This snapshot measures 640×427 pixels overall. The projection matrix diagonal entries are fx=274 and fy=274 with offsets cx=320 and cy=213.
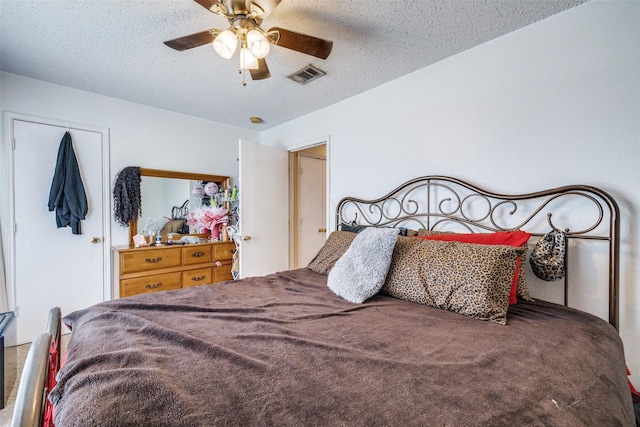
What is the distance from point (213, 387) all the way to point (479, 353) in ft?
2.83

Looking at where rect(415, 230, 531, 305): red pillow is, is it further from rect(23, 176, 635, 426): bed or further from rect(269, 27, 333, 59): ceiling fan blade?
rect(269, 27, 333, 59): ceiling fan blade

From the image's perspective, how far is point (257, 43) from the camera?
142 cm

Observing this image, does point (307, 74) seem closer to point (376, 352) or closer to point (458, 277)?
point (458, 277)

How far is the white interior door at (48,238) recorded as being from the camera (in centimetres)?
248

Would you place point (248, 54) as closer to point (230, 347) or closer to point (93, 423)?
point (230, 347)

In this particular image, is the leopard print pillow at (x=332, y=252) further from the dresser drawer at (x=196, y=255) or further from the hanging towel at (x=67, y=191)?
the hanging towel at (x=67, y=191)

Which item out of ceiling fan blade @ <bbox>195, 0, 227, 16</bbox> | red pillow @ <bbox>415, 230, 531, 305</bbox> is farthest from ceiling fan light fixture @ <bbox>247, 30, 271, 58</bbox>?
red pillow @ <bbox>415, 230, 531, 305</bbox>

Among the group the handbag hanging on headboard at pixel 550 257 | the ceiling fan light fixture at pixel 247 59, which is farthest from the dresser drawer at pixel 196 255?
the handbag hanging on headboard at pixel 550 257

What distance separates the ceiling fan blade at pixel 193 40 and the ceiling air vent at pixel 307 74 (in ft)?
3.04

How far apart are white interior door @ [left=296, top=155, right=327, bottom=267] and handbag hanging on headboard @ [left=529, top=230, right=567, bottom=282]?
2.76m

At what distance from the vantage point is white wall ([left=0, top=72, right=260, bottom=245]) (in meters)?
2.50

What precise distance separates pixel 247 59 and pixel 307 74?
0.89 metres

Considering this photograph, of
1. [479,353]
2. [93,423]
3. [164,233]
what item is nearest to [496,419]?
[479,353]

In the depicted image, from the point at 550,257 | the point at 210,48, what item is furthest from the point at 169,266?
the point at 550,257
